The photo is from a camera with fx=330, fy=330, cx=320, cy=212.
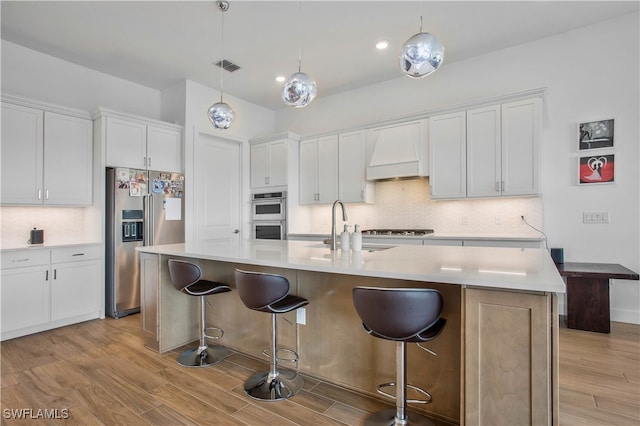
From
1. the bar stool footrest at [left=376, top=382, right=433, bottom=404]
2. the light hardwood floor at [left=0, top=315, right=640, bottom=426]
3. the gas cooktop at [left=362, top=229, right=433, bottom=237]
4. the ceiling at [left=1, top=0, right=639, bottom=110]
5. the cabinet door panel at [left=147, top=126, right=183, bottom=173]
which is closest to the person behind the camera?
the bar stool footrest at [left=376, top=382, right=433, bottom=404]

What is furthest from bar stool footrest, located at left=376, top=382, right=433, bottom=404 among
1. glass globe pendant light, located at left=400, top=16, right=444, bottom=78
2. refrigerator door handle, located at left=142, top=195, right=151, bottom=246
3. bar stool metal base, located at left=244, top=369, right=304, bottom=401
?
refrigerator door handle, located at left=142, top=195, right=151, bottom=246

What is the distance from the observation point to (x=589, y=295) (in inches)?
126

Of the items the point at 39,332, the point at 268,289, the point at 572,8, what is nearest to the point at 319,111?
the point at 572,8

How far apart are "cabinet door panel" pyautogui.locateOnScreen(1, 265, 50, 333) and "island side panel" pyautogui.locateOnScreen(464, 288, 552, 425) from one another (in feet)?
13.2

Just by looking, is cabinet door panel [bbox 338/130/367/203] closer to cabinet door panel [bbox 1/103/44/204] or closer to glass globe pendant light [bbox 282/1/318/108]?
glass globe pendant light [bbox 282/1/318/108]

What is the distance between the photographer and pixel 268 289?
193 centimetres

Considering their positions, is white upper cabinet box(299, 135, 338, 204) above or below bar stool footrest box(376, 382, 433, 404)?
above

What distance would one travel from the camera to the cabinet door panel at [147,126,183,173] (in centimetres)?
439

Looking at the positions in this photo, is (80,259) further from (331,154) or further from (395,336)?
(395,336)

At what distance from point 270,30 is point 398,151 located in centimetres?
212

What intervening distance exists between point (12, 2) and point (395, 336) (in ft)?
13.9

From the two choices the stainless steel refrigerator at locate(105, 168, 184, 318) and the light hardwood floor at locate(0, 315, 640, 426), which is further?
the stainless steel refrigerator at locate(105, 168, 184, 318)

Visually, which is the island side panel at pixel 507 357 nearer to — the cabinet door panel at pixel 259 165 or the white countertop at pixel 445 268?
the white countertop at pixel 445 268

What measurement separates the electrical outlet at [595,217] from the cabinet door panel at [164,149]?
504cm
